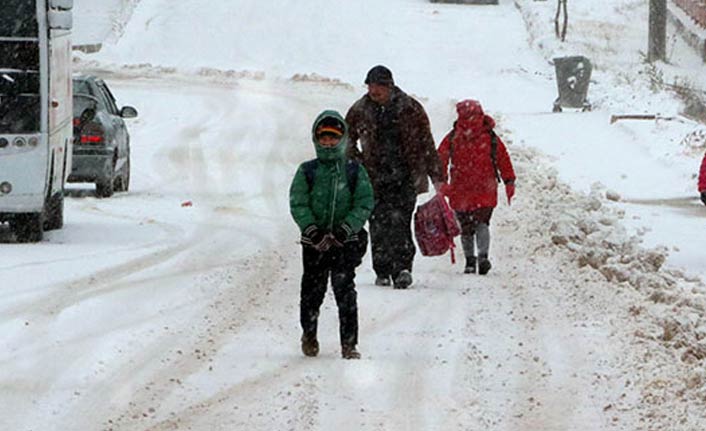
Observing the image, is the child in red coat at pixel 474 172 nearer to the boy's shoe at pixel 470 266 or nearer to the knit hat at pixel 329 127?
the boy's shoe at pixel 470 266

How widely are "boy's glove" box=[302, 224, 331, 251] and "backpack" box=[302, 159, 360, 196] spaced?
0.27 meters

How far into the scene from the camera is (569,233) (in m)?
15.6

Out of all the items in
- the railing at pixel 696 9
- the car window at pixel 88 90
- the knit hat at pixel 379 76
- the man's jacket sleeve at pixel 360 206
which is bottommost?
the railing at pixel 696 9

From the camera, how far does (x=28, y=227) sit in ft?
54.4

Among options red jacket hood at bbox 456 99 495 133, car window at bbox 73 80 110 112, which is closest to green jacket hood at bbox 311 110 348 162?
red jacket hood at bbox 456 99 495 133

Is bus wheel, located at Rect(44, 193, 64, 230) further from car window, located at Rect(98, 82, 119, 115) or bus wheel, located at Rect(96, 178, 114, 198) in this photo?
car window, located at Rect(98, 82, 119, 115)

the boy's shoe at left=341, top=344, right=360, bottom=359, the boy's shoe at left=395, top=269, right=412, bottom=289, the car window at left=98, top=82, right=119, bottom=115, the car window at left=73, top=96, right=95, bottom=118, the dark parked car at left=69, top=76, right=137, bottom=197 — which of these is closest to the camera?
the boy's shoe at left=341, top=344, right=360, bottom=359

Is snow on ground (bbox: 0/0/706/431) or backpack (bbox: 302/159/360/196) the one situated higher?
backpack (bbox: 302/159/360/196)

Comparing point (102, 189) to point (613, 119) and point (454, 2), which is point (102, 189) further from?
point (454, 2)

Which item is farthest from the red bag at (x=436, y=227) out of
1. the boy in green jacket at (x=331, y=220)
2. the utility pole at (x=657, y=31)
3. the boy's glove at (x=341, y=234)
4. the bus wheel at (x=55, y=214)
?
the utility pole at (x=657, y=31)

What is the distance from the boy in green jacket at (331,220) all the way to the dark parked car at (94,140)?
37.3 ft

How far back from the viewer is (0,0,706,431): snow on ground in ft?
28.3

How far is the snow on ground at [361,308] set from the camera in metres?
8.64

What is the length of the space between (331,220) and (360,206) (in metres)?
0.20
